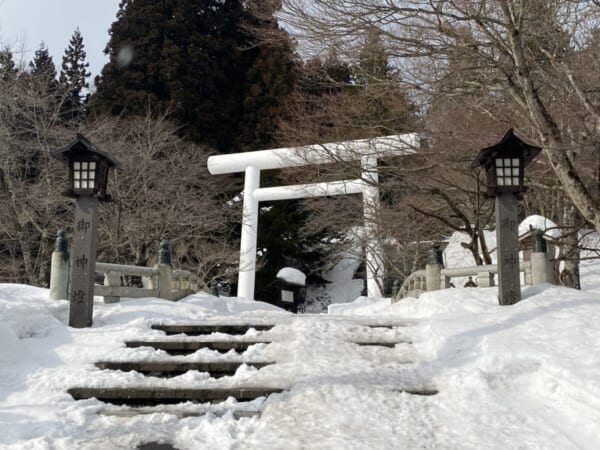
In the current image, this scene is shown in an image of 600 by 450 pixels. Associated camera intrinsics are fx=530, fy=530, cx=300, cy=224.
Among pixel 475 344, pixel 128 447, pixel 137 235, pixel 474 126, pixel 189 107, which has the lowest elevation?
pixel 128 447

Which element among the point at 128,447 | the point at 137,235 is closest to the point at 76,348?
the point at 128,447

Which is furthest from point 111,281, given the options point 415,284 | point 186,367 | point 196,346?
point 415,284

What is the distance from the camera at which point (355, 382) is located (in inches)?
167

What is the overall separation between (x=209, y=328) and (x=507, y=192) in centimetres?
406

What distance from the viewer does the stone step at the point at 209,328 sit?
20.7ft

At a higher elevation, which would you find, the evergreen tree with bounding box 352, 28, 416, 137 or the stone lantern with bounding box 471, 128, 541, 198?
the evergreen tree with bounding box 352, 28, 416, 137

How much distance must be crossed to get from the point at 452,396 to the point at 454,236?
46.6ft

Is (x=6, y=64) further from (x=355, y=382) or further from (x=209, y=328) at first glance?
(x=355, y=382)

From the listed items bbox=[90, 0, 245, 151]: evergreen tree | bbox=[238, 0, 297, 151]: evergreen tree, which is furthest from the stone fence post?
bbox=[90, 0, 245, 151]: evergreen tree

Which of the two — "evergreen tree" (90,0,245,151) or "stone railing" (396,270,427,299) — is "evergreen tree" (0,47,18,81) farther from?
"stone railing" (396,270,427,299)

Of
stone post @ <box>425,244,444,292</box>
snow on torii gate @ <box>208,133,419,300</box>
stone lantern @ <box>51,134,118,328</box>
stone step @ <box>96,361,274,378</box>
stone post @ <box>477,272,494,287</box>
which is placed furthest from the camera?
snow on torii gate @ <box>208,133,419,300</box>

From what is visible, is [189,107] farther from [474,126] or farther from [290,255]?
[474,126]

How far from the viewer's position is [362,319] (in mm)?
6789

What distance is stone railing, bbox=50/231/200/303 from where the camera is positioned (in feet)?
23.5
